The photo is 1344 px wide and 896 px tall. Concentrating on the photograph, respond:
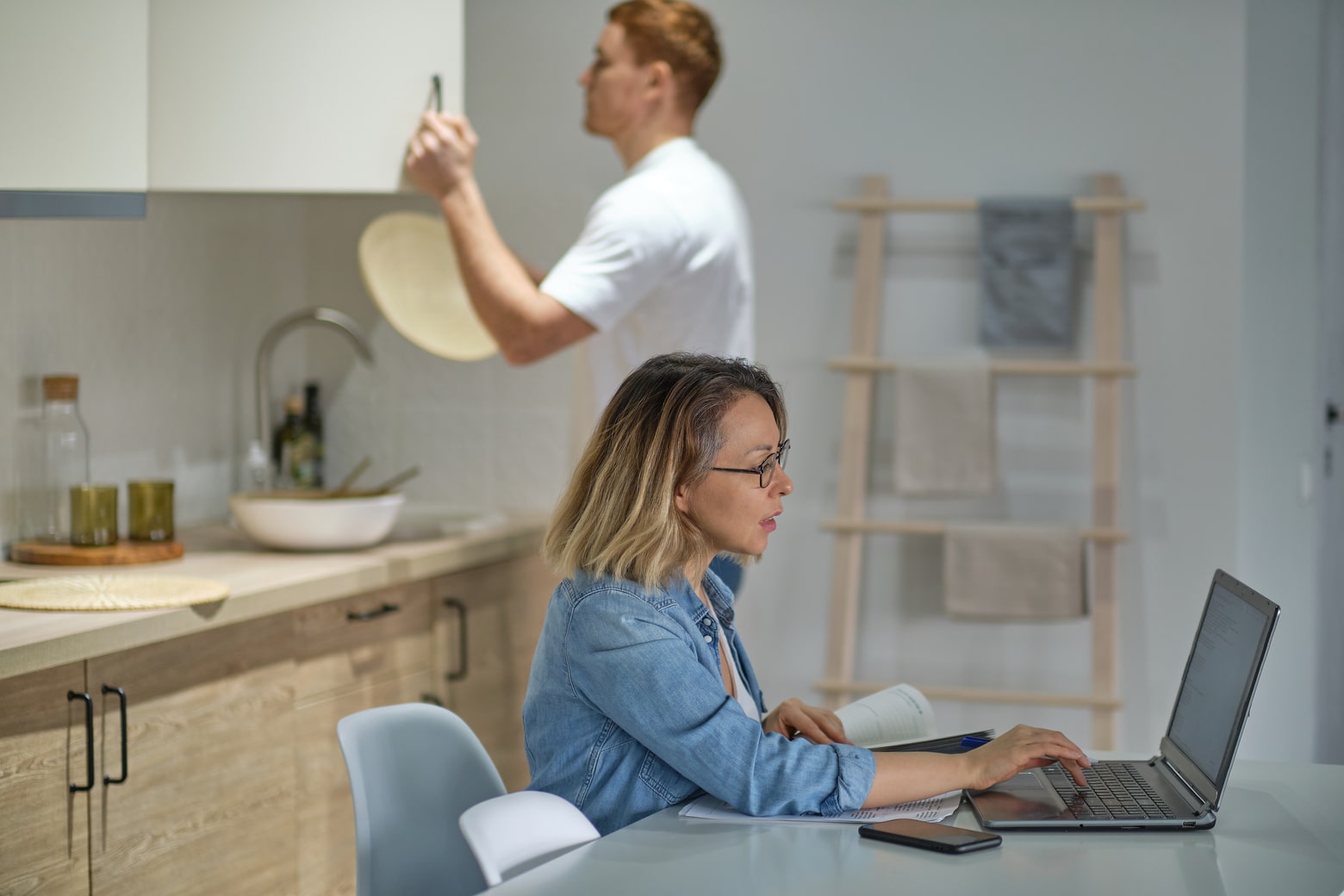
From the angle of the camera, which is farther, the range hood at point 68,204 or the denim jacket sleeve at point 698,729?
the range hood at point 68,204

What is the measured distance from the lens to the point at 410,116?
239cm

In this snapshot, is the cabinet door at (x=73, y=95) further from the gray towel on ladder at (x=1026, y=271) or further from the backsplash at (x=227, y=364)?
the gray towel on ladder at (x=1026, y=271)

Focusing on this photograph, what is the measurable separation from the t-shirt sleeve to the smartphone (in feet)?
4.23

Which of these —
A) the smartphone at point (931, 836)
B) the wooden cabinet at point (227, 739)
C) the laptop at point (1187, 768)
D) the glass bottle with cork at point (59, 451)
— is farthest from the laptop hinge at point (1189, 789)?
the glass bottle with cork at point (59, 451)

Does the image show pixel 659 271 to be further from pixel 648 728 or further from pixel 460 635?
pixel 648 728

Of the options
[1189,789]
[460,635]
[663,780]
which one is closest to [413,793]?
[663,780]

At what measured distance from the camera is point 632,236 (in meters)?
2.42

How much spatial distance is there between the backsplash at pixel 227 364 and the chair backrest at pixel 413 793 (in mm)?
1240

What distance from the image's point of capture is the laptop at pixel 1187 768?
132 centimetres

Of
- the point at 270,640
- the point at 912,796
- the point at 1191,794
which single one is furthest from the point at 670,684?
the point at 270,640

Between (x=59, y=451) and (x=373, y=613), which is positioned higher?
(x=59, y=451)

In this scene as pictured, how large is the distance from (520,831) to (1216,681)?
0.72 metres

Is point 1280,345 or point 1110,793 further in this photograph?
point 1280,345

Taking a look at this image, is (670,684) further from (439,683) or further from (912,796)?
(439,683)
